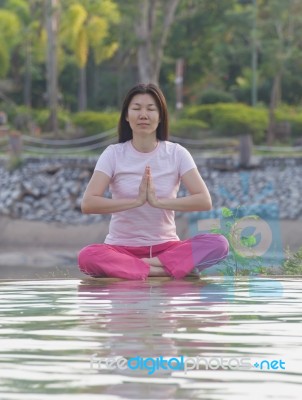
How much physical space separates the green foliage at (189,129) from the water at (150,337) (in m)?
28.0

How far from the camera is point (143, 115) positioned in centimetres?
615

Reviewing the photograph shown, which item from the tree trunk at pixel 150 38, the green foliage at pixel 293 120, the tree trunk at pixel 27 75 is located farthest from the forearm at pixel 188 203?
the tree trunk at pixel 27 75

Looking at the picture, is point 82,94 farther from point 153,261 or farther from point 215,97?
point 153,261

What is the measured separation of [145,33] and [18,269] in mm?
14373

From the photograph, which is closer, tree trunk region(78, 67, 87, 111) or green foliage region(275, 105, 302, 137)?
green foliage region(275, 105, 302, 137)

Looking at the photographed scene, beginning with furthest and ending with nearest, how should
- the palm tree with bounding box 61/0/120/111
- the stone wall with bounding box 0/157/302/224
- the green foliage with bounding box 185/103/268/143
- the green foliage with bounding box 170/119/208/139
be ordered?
the palm tree with bounding box 61/0/120/111 < the green foliage with bounding box 185/103/268/143 < the green foliage with bounding box 170/119/208/139 < the stone wall with bounding box 0/157/302/224

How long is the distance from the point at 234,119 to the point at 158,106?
94.4 ft

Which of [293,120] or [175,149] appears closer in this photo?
[175,149]

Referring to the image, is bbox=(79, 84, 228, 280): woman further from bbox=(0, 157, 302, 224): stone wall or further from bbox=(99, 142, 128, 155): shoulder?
bbox=(0, 157, 302, 224): stone wall

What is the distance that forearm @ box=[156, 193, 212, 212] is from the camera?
5.98 metres

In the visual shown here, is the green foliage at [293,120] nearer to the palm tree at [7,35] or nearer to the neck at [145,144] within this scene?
the palm tree at [7,35]

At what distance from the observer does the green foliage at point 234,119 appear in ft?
114

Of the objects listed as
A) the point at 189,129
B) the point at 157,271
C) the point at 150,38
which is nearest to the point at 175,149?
the point at 157,271

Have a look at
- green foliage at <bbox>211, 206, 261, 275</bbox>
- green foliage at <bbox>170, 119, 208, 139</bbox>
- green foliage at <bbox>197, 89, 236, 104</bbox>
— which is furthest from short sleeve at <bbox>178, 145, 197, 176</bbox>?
green foliage at <bbox>197, 89, 236, 104</bbox>
